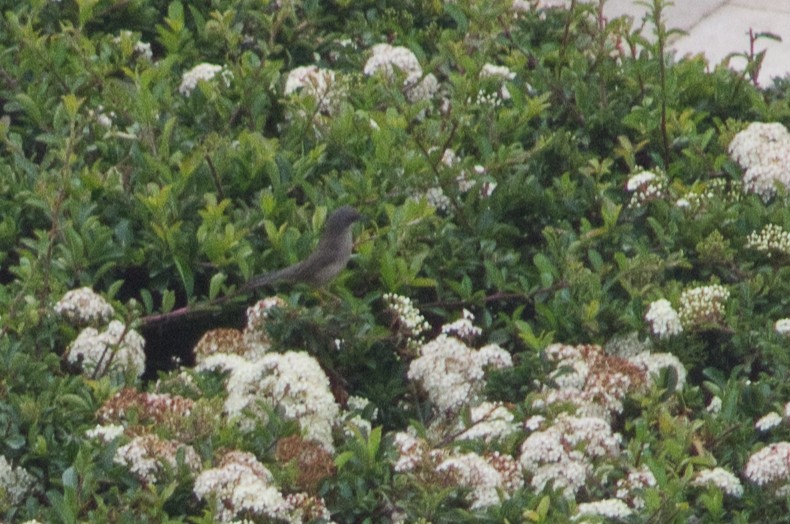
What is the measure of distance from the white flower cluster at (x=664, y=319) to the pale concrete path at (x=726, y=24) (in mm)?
3712

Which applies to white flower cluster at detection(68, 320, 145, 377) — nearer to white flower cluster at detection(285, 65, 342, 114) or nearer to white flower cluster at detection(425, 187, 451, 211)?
white flower cluster at detection(425, 187, 451, 211)

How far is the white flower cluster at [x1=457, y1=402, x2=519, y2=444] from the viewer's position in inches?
157

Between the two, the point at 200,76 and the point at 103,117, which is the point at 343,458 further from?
the point at 200,76

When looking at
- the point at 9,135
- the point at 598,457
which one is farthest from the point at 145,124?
the point at 598,457

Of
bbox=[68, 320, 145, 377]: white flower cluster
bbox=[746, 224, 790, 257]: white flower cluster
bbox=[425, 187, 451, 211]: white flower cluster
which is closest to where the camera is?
bbox=[68, 320, 145, 377]: white flower cluster

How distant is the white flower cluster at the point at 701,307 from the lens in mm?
4488

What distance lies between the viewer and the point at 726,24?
8.59 meters

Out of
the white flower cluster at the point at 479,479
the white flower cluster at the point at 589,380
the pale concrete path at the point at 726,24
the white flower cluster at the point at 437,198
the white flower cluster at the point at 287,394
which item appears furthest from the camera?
Answer: the pale concrete path at the point at 726,24

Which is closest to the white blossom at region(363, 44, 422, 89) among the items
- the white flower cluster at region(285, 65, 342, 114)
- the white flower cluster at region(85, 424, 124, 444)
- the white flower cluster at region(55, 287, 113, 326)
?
the white flower cluster at region(285, 65, 342, 114)

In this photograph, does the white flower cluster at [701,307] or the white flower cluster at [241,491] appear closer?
the white flower cluster at [241,491]

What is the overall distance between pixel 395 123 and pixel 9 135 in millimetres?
1214

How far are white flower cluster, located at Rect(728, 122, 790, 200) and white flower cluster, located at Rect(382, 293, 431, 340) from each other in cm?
123

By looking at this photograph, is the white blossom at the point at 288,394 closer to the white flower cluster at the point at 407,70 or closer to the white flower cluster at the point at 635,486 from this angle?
the white flower cluster at the point at 635,486

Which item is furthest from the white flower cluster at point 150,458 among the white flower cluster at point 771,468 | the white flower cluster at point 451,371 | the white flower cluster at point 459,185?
the white flower cluster at point 459,185
